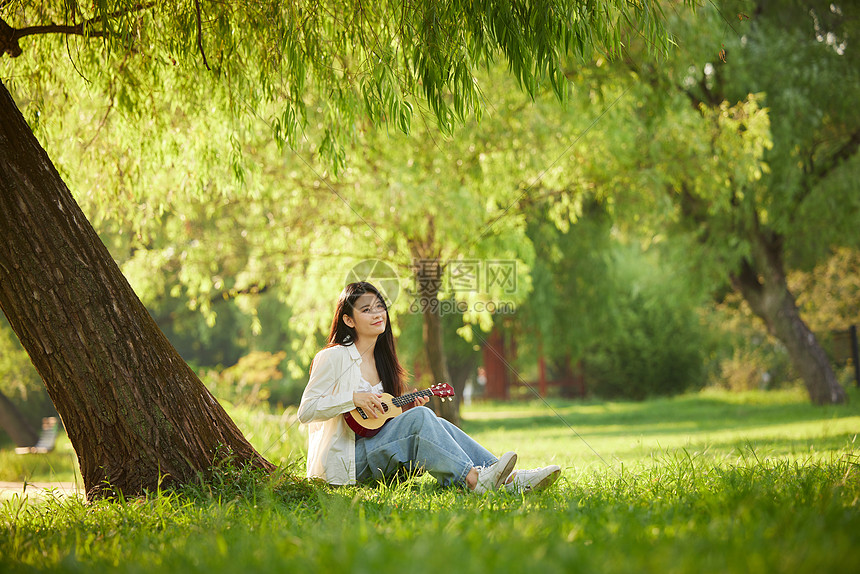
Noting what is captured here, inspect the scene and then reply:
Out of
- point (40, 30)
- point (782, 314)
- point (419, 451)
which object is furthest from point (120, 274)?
point (782, 314)

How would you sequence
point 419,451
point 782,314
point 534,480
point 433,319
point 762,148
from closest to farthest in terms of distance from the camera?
point 534,480
point 419,451
point 433,319
point 762,148
point 782,314

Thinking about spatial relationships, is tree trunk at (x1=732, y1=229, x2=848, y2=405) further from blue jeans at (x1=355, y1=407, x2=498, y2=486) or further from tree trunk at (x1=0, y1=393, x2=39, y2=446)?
tree trunk at (x1=0, y1=393, x2=39, y2=446)

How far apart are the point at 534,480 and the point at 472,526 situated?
1.10m

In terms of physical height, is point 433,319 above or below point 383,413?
above

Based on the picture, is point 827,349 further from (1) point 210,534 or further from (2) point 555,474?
(1) point 210,534

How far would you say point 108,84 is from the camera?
192 inches

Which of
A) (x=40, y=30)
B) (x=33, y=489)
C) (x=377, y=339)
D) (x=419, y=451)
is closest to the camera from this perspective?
(x=419, y=451)

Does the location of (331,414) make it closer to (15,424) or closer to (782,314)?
(782,314)

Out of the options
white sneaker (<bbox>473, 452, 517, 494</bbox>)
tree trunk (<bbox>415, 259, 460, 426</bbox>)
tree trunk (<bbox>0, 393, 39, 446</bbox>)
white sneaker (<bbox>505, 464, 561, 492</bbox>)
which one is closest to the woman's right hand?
white sneaker (<bbox>473, 452, 517, 494</bbox>)

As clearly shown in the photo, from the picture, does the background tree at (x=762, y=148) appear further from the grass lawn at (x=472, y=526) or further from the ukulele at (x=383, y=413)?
the grass lawn at (x=472, y=526)

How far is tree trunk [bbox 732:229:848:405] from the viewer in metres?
12.2

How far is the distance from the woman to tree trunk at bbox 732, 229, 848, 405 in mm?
10487

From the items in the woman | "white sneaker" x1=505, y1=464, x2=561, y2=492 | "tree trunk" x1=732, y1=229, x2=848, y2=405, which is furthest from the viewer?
"tree trunk" x1=732, y1=229, x2=848, y2=405

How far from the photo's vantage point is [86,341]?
3.37 m
